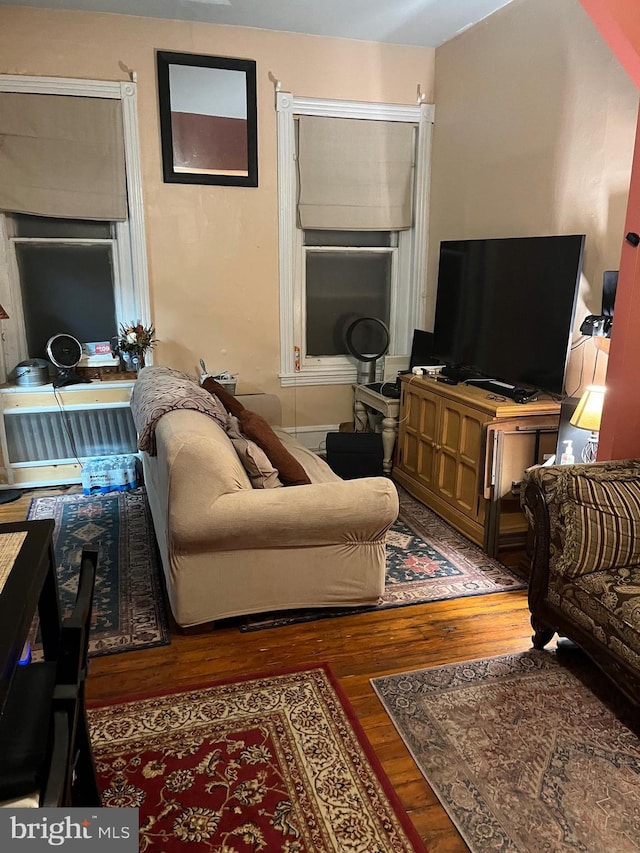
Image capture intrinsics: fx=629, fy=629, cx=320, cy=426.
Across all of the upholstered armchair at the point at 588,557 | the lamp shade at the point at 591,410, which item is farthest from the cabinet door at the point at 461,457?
the upholstered armchair at the point at 588,557

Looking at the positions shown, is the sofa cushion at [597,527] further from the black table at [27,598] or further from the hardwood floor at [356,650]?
the black table at [27,598]

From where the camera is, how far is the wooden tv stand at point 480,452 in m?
3.21

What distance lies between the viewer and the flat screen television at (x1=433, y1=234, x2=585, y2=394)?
126 inches

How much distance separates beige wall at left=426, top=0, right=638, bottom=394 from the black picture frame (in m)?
1.40

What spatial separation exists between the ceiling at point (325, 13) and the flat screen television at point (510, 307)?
136 centimetres

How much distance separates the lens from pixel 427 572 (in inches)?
123

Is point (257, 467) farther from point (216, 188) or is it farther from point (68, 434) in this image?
point (216, 188)

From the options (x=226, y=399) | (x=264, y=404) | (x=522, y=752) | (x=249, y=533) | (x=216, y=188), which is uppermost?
(x=216, y=188)

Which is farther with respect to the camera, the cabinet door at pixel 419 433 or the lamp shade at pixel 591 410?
the cabinet door at pixel 419 433

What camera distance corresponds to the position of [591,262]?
3.14 m

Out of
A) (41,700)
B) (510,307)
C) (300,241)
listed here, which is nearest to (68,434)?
(300,241)

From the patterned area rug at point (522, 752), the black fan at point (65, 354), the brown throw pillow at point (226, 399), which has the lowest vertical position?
the patterned area rug at point (522, 752)

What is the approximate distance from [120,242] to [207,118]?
1016 mm

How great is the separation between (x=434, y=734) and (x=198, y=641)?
102 cm
